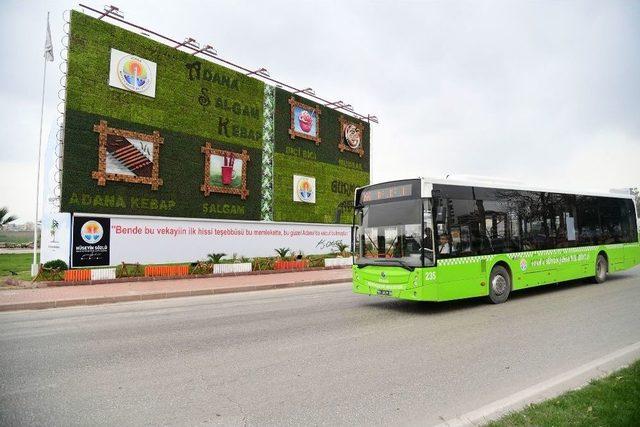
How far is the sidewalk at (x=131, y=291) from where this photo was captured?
12188mm

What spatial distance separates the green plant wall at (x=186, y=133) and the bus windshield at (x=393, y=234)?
4029 millimetres

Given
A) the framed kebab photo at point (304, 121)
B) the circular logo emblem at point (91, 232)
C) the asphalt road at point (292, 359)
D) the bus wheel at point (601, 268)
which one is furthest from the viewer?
the framed kebab photo at point (304, 121)

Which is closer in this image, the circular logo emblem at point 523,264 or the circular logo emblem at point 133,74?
the circular logo emblem at point 523,264

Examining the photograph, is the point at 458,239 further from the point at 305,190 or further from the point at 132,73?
the point at 305,190

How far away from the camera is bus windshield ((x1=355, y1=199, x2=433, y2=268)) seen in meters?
9.57

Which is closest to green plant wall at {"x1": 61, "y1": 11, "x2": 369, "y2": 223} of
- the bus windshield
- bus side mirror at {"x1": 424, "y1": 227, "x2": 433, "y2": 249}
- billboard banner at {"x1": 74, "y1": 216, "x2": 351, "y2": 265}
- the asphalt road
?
billboard banner at {"x1": 74, "y1": 216, "x2": 351, "y2": 265}

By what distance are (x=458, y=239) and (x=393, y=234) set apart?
5.10 feet

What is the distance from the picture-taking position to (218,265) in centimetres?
2036

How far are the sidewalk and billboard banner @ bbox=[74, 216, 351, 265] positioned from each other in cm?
394

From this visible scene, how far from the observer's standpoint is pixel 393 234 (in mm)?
10117

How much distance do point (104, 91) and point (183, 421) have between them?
787 inches

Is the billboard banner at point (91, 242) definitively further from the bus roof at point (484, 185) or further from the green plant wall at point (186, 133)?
the bus roof at point (484, 185)

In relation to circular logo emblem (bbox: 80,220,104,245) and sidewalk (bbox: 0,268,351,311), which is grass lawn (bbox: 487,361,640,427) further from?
circular logo emblem (bbox: 80,220,104,245)

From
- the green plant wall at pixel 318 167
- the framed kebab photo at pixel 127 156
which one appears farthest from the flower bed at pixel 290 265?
the framed kebab photo at pixel 127 156
